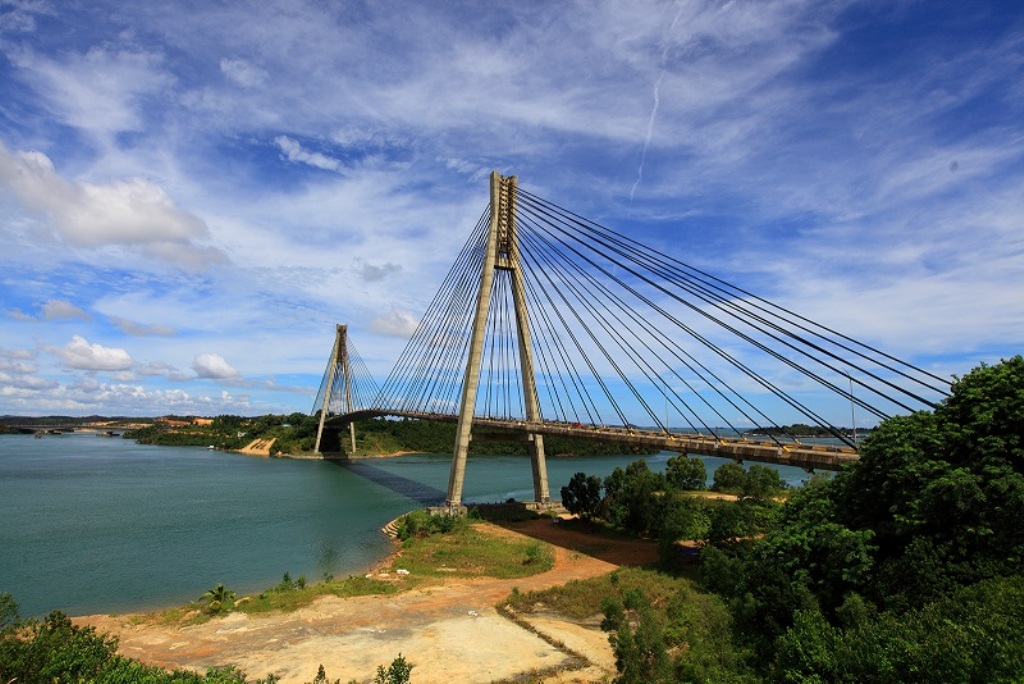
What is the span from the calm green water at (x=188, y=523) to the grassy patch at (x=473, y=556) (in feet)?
6.98

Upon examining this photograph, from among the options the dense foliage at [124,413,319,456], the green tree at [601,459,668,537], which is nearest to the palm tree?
the green tree at [601,459,668,537]

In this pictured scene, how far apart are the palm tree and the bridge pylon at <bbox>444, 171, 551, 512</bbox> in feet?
47.7

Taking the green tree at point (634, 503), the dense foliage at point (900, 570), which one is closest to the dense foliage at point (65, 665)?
the dense foliage at point (900, 570)

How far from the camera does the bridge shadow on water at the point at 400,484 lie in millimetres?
43188

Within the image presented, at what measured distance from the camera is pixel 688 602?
54.8 feet

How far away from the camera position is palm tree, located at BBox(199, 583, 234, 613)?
17.5 metres

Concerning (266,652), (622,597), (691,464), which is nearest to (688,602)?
(622,597)

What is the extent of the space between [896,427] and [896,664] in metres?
6.69

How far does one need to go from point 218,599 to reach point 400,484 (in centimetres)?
3488

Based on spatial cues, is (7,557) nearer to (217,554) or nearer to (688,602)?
(217,554)

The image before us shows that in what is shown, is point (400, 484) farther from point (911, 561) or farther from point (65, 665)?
point (911, 561)

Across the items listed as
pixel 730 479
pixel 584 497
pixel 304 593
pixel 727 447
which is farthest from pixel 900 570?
pixel 730 479

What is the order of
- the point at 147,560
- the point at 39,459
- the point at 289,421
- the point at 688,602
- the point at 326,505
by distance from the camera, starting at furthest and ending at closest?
1. the point at 289,421
2. the point at 39,459
3. the point at 326,505
4. the point at 147,560
5. the point at 688,602

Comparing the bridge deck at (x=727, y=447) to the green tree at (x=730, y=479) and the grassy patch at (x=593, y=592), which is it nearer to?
the grassy patch at (x=593, y=592)
